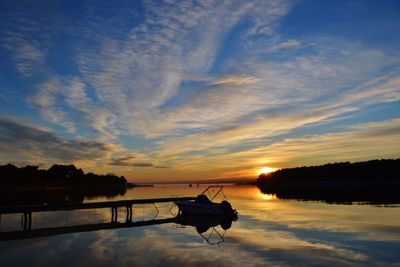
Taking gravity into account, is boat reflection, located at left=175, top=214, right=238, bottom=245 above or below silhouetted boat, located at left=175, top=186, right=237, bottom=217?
below

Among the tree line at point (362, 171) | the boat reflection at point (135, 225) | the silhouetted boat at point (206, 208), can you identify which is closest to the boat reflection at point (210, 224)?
the boat reflection at point (135, 225)

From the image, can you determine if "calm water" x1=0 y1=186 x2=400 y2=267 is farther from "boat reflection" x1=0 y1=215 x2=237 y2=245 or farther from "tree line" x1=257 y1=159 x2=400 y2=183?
"tree line" x1=257 y1=159 x2=400 y2=183

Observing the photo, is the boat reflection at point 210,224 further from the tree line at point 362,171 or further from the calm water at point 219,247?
the tree line at point 362,171

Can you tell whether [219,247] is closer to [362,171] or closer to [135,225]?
[135,225]

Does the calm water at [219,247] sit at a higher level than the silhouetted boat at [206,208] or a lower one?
lower

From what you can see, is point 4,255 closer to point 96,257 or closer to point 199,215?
point 96,257

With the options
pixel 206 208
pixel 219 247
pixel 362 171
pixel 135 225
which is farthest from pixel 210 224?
pixel 362 171

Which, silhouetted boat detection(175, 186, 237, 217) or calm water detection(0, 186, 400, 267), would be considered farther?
silhouetted boat detection(175, 186, 237, 217)

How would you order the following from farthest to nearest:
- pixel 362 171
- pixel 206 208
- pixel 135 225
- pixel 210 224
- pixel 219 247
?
pixel 362 171, pixel 206 208, pixel 210 224, pixel 135 225, pixel 219 247

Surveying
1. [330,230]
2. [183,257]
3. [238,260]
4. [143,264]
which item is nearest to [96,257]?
[143,264]

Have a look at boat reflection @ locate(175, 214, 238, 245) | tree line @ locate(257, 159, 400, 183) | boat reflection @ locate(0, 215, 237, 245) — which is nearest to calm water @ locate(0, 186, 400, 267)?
boat reflection @ locate(175, 214, 238, 245)

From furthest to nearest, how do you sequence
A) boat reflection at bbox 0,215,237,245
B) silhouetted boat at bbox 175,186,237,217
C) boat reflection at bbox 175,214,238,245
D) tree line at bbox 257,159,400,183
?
tree line at bbox 257,159,400,183 → silhouetted boat at bbox 175,186,237,217 → boat reflection at bbox 0,215,237,245 → boat reflection at bbox 175,214,238,245

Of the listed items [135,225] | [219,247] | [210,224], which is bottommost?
[219,247]

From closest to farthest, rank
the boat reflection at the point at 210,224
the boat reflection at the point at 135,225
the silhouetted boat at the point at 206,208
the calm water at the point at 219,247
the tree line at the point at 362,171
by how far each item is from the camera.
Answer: the calm water at the point at 219,247
the boat reflection at the point at 210,224
the boat reflection at the point at 135,225
the silhouetted boat at the point at 206,208
the tree line at the point at 362,171
